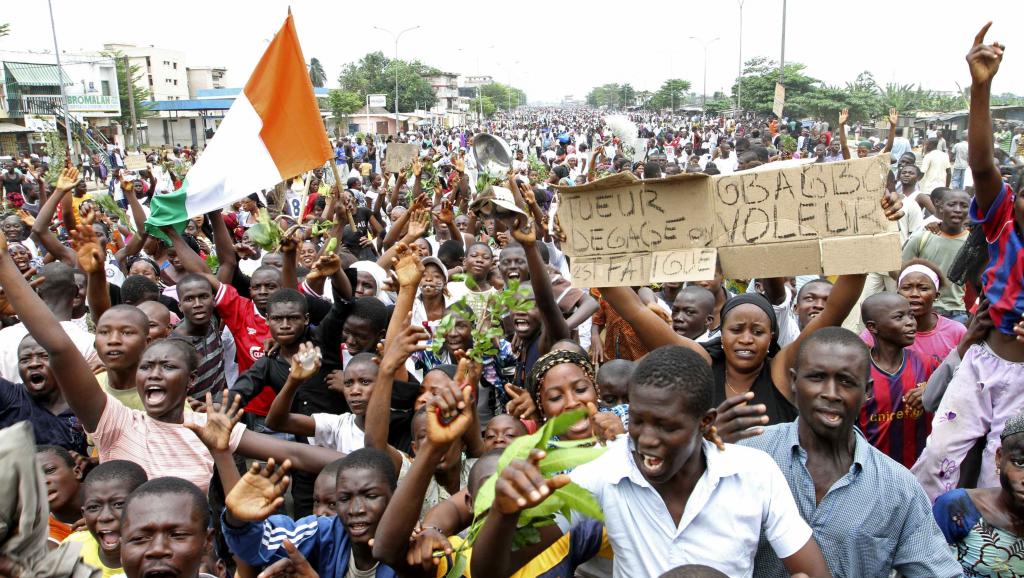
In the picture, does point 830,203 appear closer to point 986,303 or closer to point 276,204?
point 986,303

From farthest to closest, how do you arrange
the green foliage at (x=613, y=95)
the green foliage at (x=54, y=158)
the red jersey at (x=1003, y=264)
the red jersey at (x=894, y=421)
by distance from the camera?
the green foliage at (x=613, y=95), the green foliage at (x=54, y=158), the red jersey at (x=894, y=421), the red jersey at (x=1003, y=264)

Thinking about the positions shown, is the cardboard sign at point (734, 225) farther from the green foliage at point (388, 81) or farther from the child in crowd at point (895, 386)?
the green foliage at point (388, 81)

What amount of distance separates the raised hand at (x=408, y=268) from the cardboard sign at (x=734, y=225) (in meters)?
0.72

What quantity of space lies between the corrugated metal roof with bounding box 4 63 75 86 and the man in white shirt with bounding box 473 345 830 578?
54.3 m

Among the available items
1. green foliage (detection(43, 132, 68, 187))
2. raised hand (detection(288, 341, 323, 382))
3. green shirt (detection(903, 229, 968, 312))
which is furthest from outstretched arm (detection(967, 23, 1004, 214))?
green foliage (detection(43, 132, 68, 187))

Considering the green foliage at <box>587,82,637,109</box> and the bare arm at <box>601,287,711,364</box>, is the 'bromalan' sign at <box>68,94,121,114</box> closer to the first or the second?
the bare arm at <box>601,287,711,364</box>

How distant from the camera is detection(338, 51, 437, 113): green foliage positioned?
255 feet

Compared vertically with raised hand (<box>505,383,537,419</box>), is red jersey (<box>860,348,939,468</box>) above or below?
below

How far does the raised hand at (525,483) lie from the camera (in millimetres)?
2016

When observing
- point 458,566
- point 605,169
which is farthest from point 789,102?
point 458,566

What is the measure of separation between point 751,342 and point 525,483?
73.1 inches

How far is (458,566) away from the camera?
267 centimetres

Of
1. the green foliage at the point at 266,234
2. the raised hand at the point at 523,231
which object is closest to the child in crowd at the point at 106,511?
the raised hand at the point at 523,231

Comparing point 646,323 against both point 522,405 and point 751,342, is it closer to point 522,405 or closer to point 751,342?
Result: point 751,342
